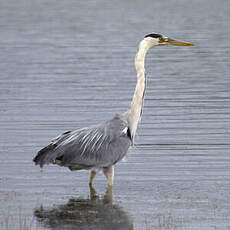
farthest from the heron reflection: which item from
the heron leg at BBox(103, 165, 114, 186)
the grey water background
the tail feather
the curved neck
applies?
the curved neck

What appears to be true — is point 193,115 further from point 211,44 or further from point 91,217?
point 211,44

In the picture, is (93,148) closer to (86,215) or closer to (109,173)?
(109,173)

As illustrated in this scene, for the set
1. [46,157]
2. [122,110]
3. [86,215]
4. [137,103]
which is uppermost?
[137,103]

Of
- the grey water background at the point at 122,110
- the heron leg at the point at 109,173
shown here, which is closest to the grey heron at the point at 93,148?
the heron leg at the point at 109,173

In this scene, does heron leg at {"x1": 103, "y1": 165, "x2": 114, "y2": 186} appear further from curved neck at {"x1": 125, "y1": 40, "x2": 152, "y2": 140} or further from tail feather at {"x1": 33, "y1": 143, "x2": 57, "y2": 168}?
tail feather at {"x1": 33, "y1": 143, "x2": 57, "y2": 168}

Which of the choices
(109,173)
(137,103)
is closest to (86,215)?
(109,173)

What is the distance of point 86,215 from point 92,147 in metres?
1.38

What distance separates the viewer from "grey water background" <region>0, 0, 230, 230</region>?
904 cm

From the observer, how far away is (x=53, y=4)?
4375 centimetres

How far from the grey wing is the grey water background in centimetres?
42

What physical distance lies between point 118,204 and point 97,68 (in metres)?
11.2

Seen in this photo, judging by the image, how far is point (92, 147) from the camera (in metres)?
9.98

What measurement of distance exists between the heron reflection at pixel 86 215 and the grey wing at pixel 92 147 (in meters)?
0.50

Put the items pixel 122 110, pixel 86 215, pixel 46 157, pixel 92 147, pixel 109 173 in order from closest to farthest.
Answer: pixel 86 215 < pixel 46 157 < pixel 92 147 < pixel 109 173 < pixel 122 110
